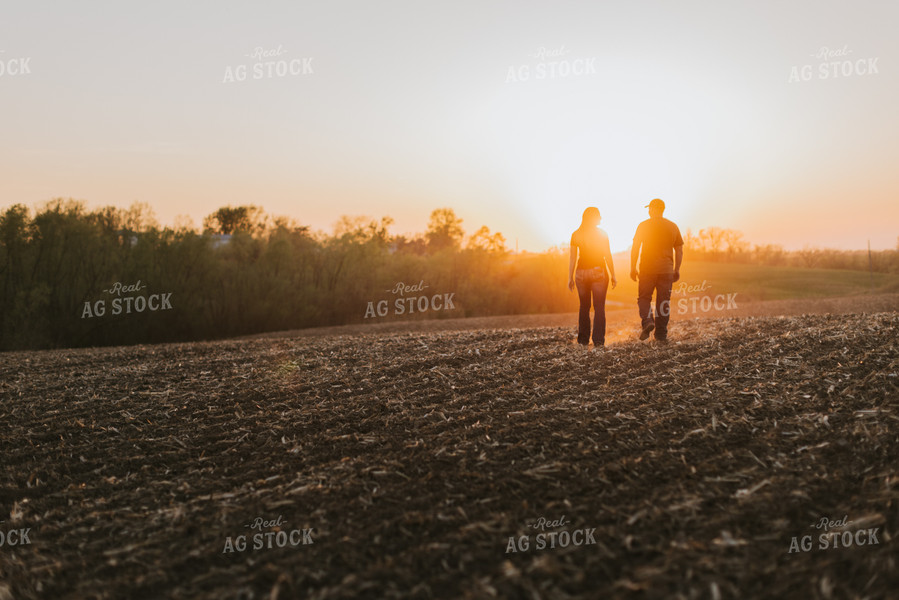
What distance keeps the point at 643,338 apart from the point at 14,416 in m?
7.81

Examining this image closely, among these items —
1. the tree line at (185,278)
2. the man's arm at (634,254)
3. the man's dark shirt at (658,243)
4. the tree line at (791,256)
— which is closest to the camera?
the man's dark shirt at (658,243)

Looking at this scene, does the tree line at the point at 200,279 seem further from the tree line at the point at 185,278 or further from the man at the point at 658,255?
the man at the point at 658,255

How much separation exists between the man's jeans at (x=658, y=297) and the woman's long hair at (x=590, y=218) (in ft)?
3.14

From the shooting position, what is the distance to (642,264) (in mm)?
7738

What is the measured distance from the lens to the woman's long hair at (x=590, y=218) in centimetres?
784

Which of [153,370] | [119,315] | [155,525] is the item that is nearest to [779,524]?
[155,525]

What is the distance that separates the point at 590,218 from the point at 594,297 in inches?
43.1

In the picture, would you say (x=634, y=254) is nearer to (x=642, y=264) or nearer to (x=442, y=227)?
(x=642, y=264)

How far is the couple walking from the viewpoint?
7609mm

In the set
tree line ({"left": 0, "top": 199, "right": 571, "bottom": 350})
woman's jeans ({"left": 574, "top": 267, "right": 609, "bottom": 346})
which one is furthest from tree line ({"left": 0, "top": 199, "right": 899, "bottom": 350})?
woman's jeans ({"left": 574, "top": 267, "right": 609, "bottom": 346})

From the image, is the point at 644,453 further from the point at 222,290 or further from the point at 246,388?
the point at 222,290

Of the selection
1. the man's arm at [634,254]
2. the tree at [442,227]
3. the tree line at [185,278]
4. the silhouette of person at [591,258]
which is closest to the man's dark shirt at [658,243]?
the man's arm at [634,254]

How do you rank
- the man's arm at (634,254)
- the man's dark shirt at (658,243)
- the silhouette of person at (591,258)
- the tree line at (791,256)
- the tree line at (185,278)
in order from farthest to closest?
the tree line at (791,256) → the tree line at (185,278) → the silhouette of person at (591,258) → the man's arm at (634,254) → the man's dark shirt at (658,243)

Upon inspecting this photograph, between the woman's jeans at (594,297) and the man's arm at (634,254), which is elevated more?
the man's arm at (634,254)
